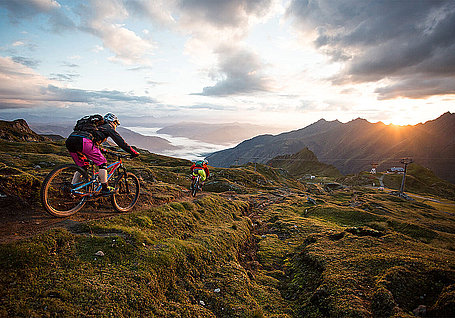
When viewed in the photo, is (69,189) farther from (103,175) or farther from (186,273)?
(186,273)

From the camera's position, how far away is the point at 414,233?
67.9 ft

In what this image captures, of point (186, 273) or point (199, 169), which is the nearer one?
point (186, 273)

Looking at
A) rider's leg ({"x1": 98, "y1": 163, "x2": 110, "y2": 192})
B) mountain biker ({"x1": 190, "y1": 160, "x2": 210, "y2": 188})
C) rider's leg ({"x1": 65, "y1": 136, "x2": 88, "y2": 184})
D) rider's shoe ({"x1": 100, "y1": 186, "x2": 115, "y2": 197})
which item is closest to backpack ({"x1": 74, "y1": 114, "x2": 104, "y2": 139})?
rider's leg ({"x1": 65, "y1": 136, "x2": 88, "y2": 184})

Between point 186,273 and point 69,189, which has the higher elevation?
point 69,189

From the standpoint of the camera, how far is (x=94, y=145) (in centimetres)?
849

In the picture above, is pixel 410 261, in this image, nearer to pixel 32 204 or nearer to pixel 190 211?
pixel 190 211

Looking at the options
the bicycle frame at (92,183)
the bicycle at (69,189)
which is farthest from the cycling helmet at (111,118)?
the bicycle frame at (92,183)

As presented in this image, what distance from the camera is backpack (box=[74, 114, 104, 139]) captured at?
8.27 m

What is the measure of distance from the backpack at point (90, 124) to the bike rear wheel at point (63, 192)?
154 cm

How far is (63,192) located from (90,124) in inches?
117

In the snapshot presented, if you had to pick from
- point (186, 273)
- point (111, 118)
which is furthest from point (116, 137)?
point (186, 273)

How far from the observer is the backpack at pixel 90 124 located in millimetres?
8266

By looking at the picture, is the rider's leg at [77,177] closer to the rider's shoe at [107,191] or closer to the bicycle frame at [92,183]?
the bicycle frame at [92,183]

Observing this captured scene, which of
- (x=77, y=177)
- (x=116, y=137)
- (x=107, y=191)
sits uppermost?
(x=116, y=137)
